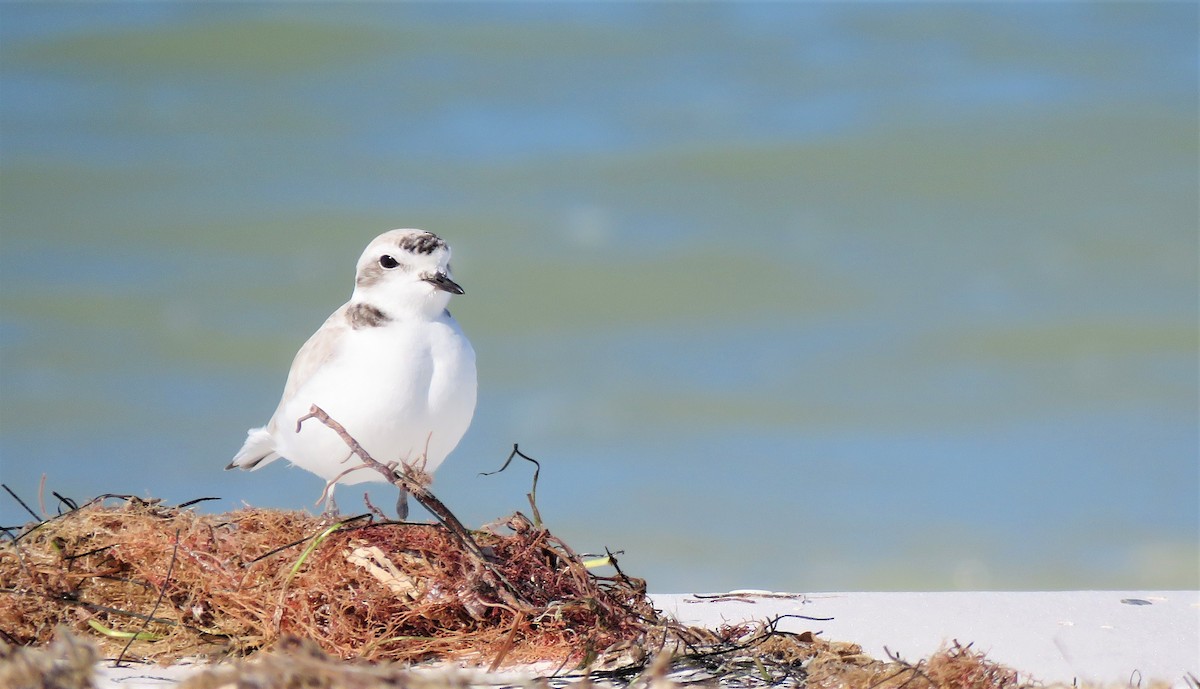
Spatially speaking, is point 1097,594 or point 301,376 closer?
point 301,376

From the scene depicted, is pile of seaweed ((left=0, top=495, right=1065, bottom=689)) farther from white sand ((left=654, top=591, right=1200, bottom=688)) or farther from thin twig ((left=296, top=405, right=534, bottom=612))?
white sand ((left=654, top=591, right=1200, bottom=688))

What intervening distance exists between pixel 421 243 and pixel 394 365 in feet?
1.90

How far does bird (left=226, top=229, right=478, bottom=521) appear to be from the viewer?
5.46m

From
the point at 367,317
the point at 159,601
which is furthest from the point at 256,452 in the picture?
the point at 159,601

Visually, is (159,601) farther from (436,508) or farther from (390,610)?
(436,508)

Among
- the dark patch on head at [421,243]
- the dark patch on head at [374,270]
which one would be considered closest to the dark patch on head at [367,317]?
the dark patch on head at [374,270]

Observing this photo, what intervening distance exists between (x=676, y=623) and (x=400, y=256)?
2204 mm

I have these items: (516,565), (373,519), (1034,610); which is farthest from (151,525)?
(1034,610)

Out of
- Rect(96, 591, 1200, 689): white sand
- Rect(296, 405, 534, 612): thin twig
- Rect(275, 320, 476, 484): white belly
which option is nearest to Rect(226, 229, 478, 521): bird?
Rect(275, 320, 476, 484): white belly

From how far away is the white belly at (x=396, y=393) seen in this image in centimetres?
545

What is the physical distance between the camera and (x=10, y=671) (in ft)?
9.84

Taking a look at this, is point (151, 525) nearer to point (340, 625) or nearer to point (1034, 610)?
point (340, 625)

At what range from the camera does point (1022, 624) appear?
19.0 feet

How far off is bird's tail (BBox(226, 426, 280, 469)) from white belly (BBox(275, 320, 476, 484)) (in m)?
0.85
